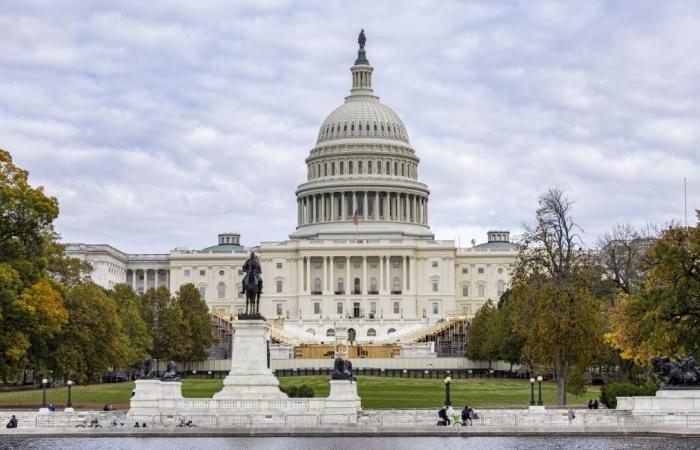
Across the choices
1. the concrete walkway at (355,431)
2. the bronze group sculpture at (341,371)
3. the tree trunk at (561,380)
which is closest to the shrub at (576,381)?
the tree trunk at (561,380)

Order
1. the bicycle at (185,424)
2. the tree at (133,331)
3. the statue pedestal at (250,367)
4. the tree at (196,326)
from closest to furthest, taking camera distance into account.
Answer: the bicycle at (185,424) → the statue pedestal at (250,367) → the tree at (133,331) → the tree at (196,326)

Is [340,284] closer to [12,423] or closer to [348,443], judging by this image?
[12,423]

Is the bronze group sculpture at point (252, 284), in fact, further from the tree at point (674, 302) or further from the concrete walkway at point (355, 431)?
the tree at point (674, 302)

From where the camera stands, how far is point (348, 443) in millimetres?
51094

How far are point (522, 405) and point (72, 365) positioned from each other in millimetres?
25666

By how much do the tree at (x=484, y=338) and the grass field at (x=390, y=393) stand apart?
10.6 metres

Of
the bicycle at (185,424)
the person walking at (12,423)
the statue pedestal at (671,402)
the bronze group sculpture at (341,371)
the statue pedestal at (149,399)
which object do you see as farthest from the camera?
the bronze group sculpture at (341,371)

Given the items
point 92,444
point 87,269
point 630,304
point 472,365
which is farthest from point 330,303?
point 92,444

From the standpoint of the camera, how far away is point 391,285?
19138 cm

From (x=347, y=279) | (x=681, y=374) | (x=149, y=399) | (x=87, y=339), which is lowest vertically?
(x=149, y=399)

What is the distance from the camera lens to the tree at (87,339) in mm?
83000

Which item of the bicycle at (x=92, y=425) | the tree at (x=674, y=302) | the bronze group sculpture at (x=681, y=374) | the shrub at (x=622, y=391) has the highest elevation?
the tree at (x=674, y=302)

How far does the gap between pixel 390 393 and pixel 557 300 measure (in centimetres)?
1893

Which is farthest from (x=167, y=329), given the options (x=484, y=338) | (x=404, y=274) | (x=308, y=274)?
(x=404, y=274)
